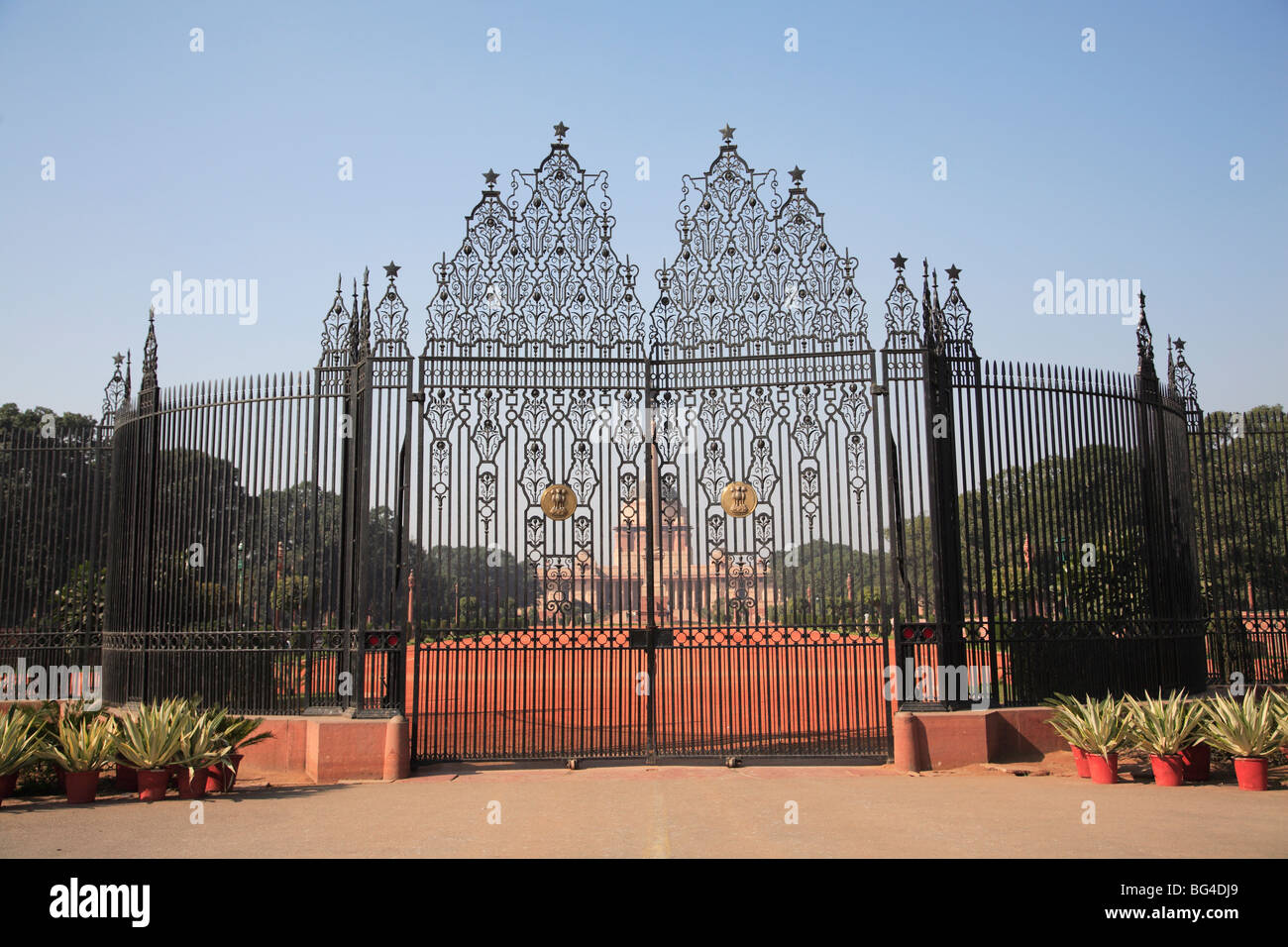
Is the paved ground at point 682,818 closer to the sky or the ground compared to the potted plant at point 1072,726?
closer to the ground

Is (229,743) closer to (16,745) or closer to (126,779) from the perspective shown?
(126,779)

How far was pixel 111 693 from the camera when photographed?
10.5m

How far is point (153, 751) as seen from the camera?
7.97m

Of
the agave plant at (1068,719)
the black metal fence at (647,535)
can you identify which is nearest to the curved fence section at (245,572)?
the black metal fence at (647,535)

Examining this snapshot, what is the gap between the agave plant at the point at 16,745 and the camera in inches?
304

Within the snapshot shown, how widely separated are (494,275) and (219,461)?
3618 mm

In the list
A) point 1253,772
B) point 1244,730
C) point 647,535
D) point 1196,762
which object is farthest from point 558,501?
point 1253,772

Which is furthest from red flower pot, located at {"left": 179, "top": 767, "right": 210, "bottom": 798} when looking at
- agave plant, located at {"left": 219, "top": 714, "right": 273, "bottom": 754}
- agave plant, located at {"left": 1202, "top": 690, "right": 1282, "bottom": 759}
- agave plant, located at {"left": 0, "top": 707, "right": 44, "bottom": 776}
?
agave plant, located at {"left": 1202, "top": 690, "right": 1282, "bottom": 759}

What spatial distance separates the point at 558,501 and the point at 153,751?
4206 mm

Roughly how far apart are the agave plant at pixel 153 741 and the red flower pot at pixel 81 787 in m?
0.30

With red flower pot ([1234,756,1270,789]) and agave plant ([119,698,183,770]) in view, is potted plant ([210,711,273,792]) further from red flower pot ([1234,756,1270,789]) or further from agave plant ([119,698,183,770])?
red flower pot ([1234,756,1270,789])

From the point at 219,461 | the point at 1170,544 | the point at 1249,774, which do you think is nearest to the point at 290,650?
the point at 219,461

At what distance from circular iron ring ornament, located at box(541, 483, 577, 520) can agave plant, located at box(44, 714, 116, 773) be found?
4355 mm

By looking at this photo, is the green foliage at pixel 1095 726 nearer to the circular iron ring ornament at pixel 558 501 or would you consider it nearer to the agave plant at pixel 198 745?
the circular iron ring ornament at pixel 558 501
